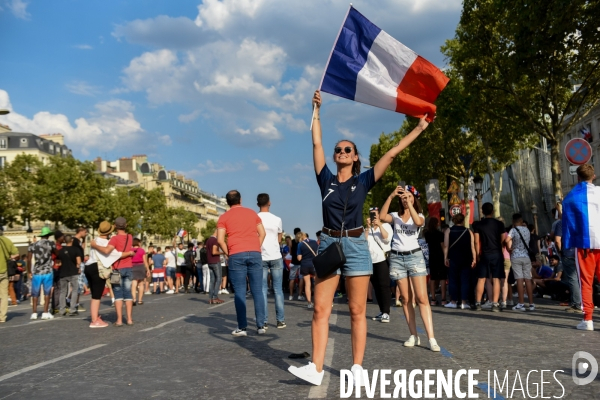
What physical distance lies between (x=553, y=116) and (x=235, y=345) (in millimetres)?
18797

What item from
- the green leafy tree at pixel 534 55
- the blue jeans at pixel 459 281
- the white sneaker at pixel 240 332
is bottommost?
the white sneaker at pixel 240 332

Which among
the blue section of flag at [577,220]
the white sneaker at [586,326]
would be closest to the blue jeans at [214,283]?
the white sneaker at [586,326]

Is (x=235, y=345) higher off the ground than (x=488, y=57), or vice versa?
(x=488, y=57)

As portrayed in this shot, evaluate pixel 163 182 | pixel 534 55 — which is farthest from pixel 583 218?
pixel 163 182

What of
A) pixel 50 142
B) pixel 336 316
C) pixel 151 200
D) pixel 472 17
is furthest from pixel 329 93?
pixel 50 142

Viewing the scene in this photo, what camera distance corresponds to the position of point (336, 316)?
44.2 feet

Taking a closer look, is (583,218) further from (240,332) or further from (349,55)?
(240,332)

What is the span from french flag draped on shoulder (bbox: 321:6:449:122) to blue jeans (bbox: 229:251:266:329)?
3.52 meters

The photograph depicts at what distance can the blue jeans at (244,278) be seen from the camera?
10.2 m

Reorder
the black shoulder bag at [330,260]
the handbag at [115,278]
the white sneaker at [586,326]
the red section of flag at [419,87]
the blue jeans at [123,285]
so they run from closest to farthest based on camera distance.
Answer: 1. the black shoulder bag at [330,260]
2. the red section of flag at [419,87]
3. the white sneaker at [586,326]
4. the handbag at [115,278]
5. the blue jeans at [123,285]

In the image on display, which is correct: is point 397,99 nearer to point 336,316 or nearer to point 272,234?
point 272,234

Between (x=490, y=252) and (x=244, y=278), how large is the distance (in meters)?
6.06

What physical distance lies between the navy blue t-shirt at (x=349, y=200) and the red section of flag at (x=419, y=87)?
1.68m

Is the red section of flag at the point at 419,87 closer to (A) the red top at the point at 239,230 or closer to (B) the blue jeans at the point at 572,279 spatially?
(A) the red top at the point at 239,230
